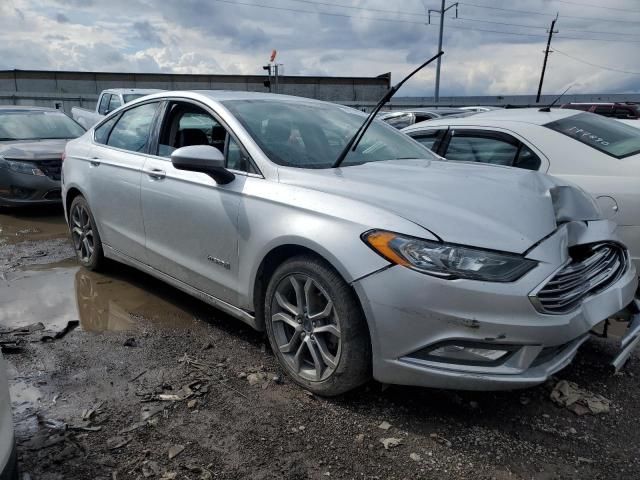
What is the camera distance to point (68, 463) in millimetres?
2418

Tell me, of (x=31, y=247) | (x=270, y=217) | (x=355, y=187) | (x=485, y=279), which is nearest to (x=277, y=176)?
(x=270, y=217)

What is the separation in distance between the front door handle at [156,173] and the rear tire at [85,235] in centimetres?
114

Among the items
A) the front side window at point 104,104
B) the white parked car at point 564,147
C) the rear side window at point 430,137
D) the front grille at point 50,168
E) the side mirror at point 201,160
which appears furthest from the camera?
the front side window at point 104,104

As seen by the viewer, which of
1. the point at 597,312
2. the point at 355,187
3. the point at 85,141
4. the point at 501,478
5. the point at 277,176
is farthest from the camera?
the point at 85,141

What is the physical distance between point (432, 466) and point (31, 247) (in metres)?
5.46

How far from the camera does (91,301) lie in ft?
14.7

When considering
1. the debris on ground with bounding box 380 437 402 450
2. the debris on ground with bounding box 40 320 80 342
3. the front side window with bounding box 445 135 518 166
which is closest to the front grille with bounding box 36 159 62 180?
the debris on ground with bounding box 40 320 80 342

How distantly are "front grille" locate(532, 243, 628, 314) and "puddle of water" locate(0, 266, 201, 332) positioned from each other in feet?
8.18

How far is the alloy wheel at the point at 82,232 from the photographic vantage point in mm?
4957

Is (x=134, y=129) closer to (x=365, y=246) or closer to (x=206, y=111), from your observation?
(x=206, y=111)

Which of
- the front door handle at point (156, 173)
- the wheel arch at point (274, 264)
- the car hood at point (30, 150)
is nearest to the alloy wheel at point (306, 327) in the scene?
the wheel arch at point (274, 264)

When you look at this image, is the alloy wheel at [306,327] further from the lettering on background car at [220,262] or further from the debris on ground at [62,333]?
the debris on ground at [62,333]

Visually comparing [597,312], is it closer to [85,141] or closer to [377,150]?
[377,150]

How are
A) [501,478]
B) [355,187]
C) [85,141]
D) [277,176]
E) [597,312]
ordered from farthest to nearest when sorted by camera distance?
[85,141] < [277,176] < [355,187] < [597,312] < [501,478]
